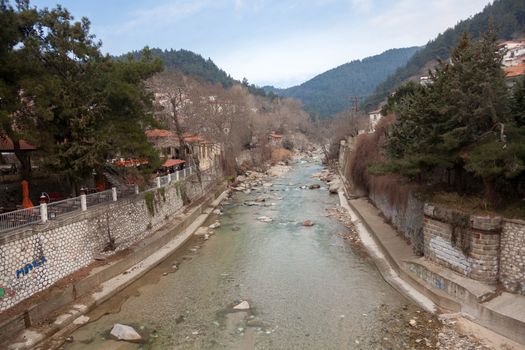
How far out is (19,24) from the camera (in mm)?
13539

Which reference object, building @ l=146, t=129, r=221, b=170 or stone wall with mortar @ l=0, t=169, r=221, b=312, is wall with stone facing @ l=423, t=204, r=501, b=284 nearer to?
stone wall with mortar @ l=0, t=169, r=221, b=312

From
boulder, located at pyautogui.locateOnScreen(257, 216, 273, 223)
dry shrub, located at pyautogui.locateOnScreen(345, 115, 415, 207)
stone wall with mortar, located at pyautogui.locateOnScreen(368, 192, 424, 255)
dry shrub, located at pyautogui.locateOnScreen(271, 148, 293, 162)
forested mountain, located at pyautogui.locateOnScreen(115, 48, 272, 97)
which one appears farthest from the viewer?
forested mountain, located at pyautogui.locateOnScreen(115, 48, 272, 97)

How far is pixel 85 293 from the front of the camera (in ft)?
42.7

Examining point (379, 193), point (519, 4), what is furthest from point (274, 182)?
point (519, 4)

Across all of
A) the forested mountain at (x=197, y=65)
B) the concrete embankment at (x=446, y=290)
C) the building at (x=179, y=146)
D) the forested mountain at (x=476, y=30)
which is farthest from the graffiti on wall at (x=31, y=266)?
the forested mountain at (x=197, y=65)

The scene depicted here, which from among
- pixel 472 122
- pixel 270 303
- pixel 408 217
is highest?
pixel 472 122

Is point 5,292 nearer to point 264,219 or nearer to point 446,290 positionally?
point 446,290

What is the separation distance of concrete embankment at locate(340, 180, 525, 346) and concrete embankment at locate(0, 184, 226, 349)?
10.4m

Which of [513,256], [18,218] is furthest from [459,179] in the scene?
[18,218]

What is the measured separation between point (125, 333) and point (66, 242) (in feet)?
15.2

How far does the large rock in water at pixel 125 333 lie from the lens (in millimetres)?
10625

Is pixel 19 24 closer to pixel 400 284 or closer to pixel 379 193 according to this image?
pixel 400 284

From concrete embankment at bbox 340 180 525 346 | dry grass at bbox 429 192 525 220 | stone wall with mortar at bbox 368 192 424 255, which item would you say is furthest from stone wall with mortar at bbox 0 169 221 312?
dry grass at bbox 429 192 525 220

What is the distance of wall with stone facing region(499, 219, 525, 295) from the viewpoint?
10516 mm
